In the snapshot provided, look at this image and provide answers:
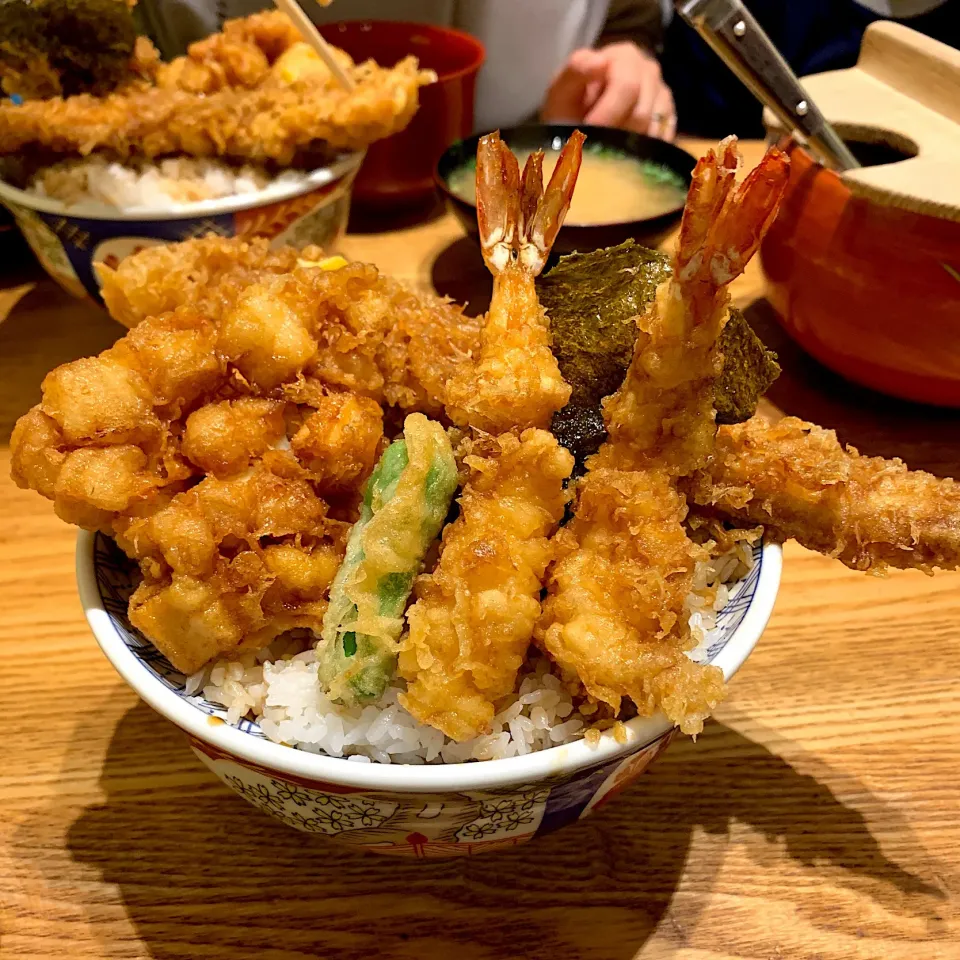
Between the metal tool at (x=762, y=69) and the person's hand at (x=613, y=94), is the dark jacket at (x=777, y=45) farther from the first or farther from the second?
the metal tool at (x=762, y=69)

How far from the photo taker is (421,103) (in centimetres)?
274

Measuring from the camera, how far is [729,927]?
1195mm

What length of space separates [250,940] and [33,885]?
13.6 inches

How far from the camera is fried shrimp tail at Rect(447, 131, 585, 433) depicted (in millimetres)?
1106

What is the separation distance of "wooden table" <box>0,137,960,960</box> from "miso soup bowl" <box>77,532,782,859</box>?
157 millimetres

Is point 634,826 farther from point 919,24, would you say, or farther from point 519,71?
point 919,24

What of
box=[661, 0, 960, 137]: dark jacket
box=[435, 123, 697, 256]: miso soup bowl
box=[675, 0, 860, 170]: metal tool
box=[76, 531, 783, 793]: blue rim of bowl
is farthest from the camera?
box=[661, 0, 960, 137]: dark jacket

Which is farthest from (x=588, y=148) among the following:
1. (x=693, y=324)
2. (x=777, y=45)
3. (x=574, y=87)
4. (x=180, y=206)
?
(x=693, y=324)

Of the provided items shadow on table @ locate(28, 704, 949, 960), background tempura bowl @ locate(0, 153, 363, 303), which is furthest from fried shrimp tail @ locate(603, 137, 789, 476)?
background tempura bowl @ locate(0, 153, 363, 303)

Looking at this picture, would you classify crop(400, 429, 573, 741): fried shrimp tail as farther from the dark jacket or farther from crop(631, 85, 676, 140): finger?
the dark jacket

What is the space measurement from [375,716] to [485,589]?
0.23 metres

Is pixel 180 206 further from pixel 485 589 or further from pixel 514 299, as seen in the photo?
pixel 485 589

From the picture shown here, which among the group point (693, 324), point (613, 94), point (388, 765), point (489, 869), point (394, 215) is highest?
point (693, 324)

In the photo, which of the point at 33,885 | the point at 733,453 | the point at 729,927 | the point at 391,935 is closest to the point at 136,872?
the point at 33,885
